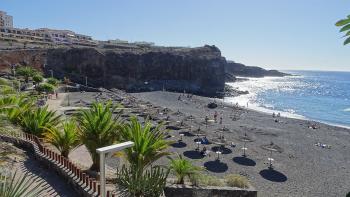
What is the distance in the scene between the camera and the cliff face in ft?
258

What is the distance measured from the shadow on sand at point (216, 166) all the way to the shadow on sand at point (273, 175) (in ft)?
8.00

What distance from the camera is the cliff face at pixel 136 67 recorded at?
78688mm

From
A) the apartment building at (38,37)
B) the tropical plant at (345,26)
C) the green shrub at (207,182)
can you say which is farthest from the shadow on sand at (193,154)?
the apartment building at (38,37)

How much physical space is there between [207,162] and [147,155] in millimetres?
12900

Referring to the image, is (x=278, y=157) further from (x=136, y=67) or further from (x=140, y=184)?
(x=136, y=67)

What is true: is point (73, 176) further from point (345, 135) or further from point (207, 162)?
point (345, 135)

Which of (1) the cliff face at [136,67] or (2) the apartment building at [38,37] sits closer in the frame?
(1) the cliff face at [136,67]

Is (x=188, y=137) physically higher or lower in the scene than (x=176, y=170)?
lower

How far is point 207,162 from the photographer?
23.9 metres

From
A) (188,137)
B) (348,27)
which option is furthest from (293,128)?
(348,27)

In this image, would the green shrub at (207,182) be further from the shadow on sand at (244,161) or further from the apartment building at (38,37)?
the apartment building at (38,37)

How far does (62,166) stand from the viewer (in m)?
12.2

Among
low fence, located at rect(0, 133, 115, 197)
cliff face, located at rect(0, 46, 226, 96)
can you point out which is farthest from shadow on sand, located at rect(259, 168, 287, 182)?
cliff face, located at rect(0, 46, 226, 96)

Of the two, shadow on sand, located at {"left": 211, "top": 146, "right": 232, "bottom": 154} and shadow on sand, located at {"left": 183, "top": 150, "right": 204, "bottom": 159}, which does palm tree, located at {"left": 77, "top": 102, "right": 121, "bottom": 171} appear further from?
shadow on sand, located at {"left": 211, "top": 146, "right": 232, "bottom": 154}
